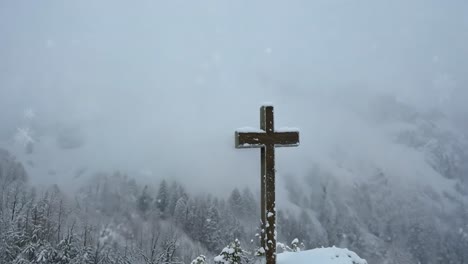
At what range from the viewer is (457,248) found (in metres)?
192

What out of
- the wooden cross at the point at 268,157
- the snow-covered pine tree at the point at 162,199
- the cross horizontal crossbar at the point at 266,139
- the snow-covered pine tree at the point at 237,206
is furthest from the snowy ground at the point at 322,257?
the snow-covered pine tree at the point at 237,206

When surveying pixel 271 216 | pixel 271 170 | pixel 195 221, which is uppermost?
pixel 271 170

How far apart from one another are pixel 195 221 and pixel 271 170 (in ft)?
343

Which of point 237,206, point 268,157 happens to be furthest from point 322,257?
point 237,206

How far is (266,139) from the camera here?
25.4ft

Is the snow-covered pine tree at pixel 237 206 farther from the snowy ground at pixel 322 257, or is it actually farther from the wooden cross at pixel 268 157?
the wooden cross at pixel 268 157

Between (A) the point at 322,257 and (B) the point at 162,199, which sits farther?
(B) the point at 162,199

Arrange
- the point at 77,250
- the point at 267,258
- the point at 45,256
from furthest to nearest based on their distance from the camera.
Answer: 1. the point at 77,250
2. the point at 45,256
3. the point at 267,258

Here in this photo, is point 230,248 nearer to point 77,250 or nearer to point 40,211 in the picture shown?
point 77,250

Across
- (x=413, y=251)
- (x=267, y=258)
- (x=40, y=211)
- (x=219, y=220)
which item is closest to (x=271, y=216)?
(x=267, y=258)

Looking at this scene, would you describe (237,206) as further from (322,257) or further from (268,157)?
(268,157)

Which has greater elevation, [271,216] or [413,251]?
[271,216]

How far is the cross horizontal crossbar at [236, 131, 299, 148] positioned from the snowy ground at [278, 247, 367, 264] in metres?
2.06

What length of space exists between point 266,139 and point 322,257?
7.86ft
